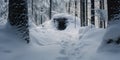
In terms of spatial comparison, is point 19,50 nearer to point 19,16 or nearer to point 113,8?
point 19,16

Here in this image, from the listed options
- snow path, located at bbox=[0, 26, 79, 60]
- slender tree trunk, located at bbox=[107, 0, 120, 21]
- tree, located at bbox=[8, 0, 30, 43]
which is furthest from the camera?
tree, located at bbox=[8, 0, 30, 43]

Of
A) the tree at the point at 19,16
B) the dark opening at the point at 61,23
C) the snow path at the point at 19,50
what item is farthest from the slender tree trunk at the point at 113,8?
the dark opening at the point at 61,23

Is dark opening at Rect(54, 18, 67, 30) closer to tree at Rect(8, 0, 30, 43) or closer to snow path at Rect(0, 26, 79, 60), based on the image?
snow path at Rect(0, 26, 79, 60)

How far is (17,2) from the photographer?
9.64 metres

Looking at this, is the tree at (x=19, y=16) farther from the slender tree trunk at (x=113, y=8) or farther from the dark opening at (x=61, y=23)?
the dark opening at (x=61, y=23)

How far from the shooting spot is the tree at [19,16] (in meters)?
9.57

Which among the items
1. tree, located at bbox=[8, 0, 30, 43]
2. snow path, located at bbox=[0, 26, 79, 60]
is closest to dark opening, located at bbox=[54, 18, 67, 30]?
snow path, located at bbox=[0, 26, 79, 60]

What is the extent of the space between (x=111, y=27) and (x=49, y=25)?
1834cm

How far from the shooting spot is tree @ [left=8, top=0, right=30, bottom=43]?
9.57m

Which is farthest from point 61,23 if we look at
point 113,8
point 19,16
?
point 113,8

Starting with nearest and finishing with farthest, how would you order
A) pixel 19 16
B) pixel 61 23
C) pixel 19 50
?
pixel 19 50, pixel 19 16, pixel 61 23

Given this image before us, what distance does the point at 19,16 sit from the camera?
961cm

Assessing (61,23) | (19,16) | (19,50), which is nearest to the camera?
(19,50)

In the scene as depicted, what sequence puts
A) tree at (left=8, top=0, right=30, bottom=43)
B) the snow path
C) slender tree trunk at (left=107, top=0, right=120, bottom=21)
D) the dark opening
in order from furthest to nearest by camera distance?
1. the dark opening
2. tree at (left=8, top=0, right=30, bottom=43)
3. slender tree trunk at (left=107, top=0, right=120, bottom=21)
4. the snow path
